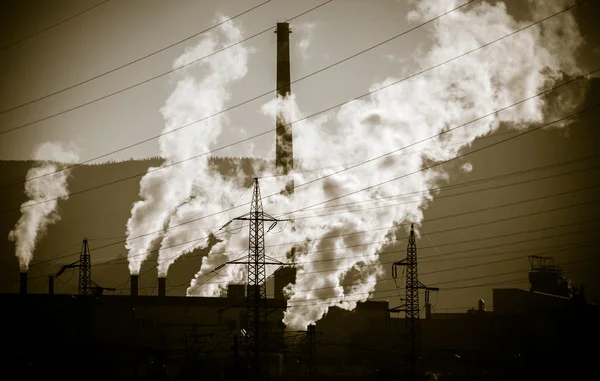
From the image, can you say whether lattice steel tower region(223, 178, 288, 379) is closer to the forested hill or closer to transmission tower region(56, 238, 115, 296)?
transmission tower region(56, 238, 115, 296)

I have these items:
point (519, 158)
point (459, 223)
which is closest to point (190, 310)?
point (459, 223)

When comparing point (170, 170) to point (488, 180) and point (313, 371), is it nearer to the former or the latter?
point (313, 371)

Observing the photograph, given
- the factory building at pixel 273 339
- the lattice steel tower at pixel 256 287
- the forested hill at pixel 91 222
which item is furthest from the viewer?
Answer: the forested hill at pixel 91 222

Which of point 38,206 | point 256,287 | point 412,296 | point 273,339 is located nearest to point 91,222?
point 38,206

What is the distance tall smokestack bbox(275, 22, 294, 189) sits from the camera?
7925 centimetres

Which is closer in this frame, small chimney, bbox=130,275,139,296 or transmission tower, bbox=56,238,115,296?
transmission tower, bbox=56,238,115,296

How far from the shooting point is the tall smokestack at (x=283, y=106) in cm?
7925

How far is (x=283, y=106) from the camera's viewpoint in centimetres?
8069

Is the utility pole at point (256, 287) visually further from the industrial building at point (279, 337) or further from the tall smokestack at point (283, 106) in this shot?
the tall smokestack at point (283, 106)

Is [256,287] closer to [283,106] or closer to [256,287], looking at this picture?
[256,287]

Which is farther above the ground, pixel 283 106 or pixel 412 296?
pixel 283 106

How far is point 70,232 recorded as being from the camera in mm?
153250

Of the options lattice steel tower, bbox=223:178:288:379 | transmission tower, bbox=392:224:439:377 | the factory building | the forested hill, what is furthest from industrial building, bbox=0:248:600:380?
the forested hill

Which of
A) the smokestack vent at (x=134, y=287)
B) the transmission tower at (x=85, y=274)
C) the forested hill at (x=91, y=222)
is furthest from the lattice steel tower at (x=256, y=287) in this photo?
the forested hill at (x=91, y=222)
